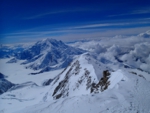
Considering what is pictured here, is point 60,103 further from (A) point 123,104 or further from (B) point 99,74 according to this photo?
(B) point 99,74

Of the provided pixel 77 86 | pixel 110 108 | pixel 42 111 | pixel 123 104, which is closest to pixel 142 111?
pixel 123 104

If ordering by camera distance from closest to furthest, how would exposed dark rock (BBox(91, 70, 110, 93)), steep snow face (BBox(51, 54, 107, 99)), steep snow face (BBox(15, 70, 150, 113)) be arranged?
steep snow face (BBox(15, 70, 150, 113))
exposed dark rock (BBox(91, 70, 110, 93))
steep snow face (BBox(51, 54, 107, 99))

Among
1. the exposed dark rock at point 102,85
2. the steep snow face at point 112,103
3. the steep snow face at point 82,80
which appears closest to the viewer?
the steep snow face at point 112,103

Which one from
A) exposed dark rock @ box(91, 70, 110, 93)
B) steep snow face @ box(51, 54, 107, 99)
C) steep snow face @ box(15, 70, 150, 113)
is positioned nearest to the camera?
steep snow face @ box(15, 70, 150, 113)

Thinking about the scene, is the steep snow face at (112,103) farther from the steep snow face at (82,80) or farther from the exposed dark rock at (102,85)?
the steep snow face at (82,80)

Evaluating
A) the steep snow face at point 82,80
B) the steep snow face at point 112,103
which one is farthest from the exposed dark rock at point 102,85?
the steep snow face at point 112,103

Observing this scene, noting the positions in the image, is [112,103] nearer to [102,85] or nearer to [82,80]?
[102,85]

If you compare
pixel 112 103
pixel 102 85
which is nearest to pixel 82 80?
pixel 102 85

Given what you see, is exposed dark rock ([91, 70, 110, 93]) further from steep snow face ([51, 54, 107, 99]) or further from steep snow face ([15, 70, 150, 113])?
steep snow face ([15, 70, 150, 113])

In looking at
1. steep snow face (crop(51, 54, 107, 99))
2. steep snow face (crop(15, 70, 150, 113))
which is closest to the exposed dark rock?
steep snow face (crop(51, 54, 107, 99))

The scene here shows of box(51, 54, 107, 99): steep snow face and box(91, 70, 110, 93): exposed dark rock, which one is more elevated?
box(91, 70, 110, 93): exposed dark rock

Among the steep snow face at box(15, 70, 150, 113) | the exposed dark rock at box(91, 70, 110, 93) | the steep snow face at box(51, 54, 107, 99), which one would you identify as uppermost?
the steep snow face at box(15, 70, 150, 113)

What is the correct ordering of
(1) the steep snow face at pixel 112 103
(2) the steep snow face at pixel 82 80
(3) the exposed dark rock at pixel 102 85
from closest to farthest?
(1) the steep snow face at pixel 112 103
(3) the exposed dark rock at pixel 102 85
(2) the steep snow face at pixel 82 80
